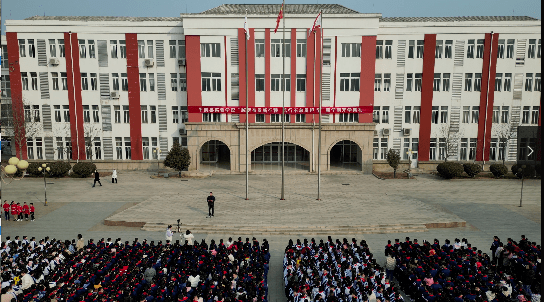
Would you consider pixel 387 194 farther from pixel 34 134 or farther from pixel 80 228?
pixel 34 134

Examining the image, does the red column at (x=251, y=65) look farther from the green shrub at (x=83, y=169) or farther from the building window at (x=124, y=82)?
the green shrub at (x=83, y=169)

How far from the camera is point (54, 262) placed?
489 inches

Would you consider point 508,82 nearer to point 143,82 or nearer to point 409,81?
point 409,81

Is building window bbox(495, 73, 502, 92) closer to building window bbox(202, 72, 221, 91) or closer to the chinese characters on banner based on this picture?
the chinese characters on banner

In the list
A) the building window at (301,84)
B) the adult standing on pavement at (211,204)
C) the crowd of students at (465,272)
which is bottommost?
the crowd of students at (465,272)

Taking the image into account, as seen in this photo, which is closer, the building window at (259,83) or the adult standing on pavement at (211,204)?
the adult standing on pavement at (211,204)

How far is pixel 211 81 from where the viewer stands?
31.3 meters

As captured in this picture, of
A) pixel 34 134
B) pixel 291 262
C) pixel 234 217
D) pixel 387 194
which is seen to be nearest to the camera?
pixel 291 262

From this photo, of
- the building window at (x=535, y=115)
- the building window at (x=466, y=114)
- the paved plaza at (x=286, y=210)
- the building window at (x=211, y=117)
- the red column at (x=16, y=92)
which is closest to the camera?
the paved plaza at (x=286, y=210)

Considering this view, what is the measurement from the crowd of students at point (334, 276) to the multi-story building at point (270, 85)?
1753 cm

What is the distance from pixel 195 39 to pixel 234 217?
1817 cm

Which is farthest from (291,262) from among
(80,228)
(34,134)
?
(34,134)

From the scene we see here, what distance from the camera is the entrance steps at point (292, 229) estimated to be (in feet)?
57.0

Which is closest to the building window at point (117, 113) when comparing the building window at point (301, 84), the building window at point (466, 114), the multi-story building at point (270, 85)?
the multi-story building at point (270, 85)
